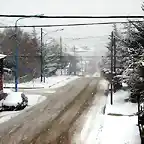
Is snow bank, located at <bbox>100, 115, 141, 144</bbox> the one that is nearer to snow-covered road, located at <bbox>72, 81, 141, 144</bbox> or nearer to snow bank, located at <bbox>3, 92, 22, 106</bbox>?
snow-covered road, located at <bbox>72, 81, 141, 144</bbox>

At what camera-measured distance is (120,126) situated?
18812mm

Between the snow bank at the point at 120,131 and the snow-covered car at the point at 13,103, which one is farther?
the snow-covered car at the point at 13,103

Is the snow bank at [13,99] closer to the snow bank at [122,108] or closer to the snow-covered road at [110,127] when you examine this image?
the snow-covered road at [110,127]

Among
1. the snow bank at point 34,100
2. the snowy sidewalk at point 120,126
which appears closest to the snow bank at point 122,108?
the snowy sidewalk at point 120,126

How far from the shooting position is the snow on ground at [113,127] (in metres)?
15.8

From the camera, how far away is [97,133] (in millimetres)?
17875

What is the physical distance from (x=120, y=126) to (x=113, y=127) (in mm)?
479

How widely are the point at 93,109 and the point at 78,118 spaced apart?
435 cm

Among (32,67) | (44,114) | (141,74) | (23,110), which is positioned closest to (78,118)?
(44,114)

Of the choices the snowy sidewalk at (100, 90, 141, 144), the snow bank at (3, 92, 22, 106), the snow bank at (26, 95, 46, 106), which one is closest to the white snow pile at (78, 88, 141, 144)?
the snowy sidewalk at (100, 90, 141, 144)

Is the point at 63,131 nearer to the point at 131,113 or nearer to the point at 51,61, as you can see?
the point at 131,113

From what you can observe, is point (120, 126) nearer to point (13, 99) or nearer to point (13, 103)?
point (13, 103)

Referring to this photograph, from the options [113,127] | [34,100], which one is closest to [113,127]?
[113,127]

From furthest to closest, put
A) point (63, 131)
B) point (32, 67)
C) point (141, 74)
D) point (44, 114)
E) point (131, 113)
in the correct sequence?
point (32, 67) < point (44, 114) < point (131, 113) < point (63, 131) < point (141, 74)
